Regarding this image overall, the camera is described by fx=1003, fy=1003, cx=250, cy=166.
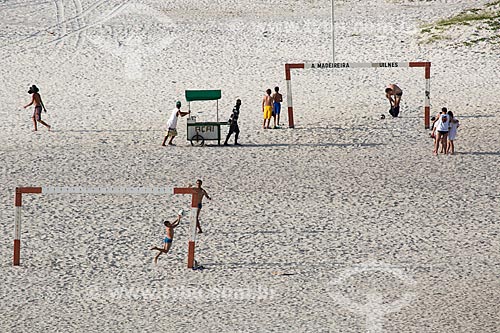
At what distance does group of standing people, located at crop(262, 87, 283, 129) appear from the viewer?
976 inches

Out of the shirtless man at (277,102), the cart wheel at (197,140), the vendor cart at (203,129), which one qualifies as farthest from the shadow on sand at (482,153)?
the cart wheel at (197,140)

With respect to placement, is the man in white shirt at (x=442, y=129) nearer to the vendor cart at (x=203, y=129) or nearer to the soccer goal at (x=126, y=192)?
the vendor cart at (x=203, y=129)

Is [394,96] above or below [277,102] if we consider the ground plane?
above

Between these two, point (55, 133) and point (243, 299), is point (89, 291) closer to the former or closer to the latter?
point (243, 299)

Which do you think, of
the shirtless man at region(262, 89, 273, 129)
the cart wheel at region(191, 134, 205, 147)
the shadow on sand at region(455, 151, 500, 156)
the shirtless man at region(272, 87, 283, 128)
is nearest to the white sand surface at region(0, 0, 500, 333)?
the shadow on sand at region(455, 151, 500, 156)

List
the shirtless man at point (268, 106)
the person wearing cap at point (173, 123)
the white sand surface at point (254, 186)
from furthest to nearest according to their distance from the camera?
1. the shirtless man at point (268, 106)
2. the person wearing cap at point (173, 123)
3. the white sand surface at point (254, 186)

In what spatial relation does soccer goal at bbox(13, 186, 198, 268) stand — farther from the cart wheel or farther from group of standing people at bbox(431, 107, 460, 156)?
group of standing people at bbox(431, 107, 460, 156)

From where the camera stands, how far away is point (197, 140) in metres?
23.8

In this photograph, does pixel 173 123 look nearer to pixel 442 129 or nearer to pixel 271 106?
pixel 271 106

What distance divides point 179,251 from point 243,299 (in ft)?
7.60

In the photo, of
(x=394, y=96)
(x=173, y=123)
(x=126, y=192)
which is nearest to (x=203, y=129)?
(x=173, y=123)

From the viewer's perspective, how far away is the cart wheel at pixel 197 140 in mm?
23672

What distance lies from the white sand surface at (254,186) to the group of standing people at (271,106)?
0.47 metres

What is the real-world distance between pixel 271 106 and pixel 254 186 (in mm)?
4841
